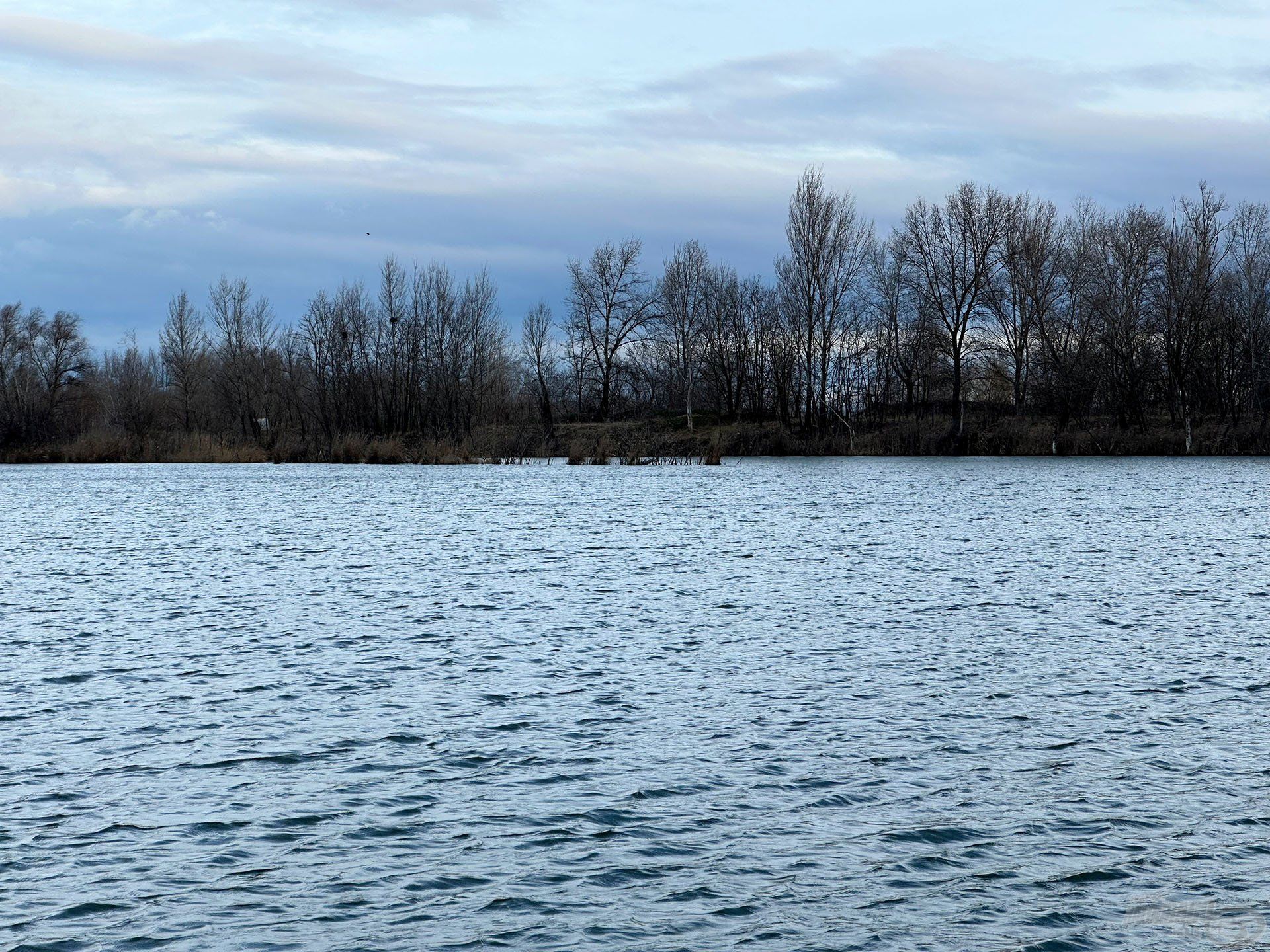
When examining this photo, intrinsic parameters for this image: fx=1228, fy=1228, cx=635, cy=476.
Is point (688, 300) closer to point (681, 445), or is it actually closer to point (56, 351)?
point (681, 445)

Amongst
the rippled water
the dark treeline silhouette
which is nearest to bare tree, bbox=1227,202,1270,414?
the dark treeline silhouette

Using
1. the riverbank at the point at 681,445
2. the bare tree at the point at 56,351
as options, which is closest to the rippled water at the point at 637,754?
the riverbank at the point at 681,445

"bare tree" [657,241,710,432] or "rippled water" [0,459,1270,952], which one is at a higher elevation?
"bare tree" [657,241,710,432]

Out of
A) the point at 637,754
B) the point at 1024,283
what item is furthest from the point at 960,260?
the point at 637,754

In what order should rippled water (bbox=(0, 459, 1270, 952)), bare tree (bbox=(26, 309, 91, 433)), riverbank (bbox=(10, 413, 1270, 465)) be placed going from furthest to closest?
bare tree (bbox=(26, 309, 91, 433)) → riverbank (bbox=(10, 413, 1270, 465)) → rippled water (bbox=(0, 459, 1270, 952))

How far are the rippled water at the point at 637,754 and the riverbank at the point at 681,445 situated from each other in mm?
48579

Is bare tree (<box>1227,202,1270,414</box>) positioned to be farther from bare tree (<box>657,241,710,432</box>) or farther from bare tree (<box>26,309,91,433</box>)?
bare tree (<box>26,309,91,433</box>)

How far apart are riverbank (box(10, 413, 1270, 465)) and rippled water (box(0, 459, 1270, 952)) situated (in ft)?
159

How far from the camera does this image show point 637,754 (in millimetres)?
9281

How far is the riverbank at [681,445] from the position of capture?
70.1m

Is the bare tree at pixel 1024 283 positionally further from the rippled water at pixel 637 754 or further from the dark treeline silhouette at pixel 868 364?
the rippled water at pixel 637 754

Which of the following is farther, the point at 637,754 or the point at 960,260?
the point at 960,260

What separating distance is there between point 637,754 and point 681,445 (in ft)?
227

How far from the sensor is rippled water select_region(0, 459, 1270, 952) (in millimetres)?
6352
